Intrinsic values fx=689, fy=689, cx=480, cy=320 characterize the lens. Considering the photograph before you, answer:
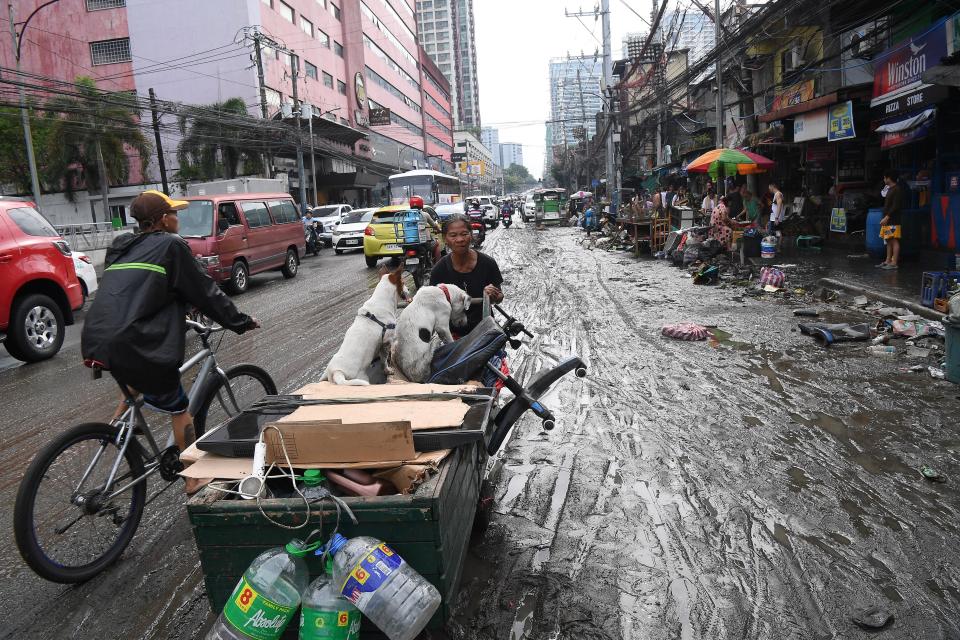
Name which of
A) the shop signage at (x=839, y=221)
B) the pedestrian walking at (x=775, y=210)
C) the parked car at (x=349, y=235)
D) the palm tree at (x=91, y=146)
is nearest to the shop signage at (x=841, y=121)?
the pedestrian walking at (x=775, y=210)

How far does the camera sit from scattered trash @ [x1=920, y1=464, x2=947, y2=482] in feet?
13.9

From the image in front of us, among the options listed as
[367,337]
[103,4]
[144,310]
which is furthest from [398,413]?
[103,4]

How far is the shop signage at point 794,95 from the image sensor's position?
19453 millimetres

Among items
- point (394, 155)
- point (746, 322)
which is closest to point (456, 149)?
point (394, 155)

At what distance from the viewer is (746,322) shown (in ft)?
31.1

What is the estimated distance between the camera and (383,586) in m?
2.36

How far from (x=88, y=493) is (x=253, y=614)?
1.54 meters

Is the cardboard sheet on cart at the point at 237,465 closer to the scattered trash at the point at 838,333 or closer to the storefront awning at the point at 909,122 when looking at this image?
the scattered trash at the point at 838,333

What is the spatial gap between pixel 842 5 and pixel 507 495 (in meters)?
14.3

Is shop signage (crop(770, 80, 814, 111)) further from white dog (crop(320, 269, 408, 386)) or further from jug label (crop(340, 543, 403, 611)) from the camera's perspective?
jug label (crop(340, 543, 403, 611))

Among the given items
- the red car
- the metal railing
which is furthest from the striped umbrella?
the metal railing

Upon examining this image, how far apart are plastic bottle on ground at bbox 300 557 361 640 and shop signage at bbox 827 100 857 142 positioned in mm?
16232

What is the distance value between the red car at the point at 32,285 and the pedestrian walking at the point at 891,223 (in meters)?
13.8

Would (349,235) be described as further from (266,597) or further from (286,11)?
(286,11)
